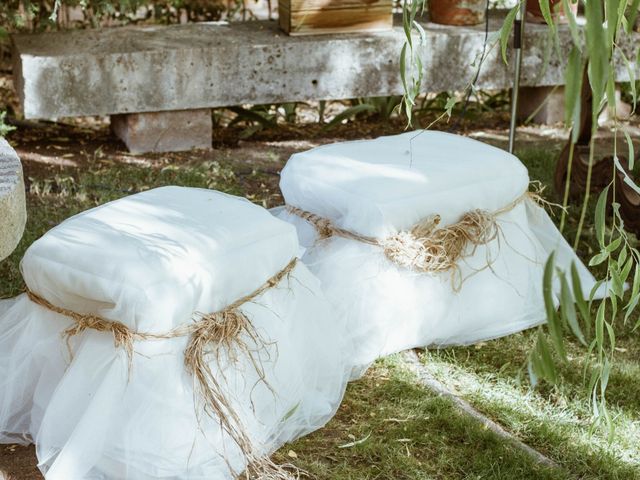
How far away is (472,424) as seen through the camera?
8.83ft

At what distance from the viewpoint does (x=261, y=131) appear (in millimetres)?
5449

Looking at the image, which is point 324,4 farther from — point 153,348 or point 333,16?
point 153,348

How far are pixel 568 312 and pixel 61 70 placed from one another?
3.72m

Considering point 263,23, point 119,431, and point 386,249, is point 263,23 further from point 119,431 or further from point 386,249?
point 119,431

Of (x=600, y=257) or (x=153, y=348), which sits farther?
(x=153, y=348)

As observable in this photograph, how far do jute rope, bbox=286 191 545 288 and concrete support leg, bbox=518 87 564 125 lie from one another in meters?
2.51

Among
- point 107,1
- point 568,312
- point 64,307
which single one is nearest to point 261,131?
point 107,1

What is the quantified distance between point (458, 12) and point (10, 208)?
142 inches

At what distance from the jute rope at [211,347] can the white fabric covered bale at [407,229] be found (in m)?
0.57

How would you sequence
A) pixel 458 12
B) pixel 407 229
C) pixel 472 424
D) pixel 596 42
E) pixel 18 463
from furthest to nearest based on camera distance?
pixel 458 12
pixel 407 229
pixel 472 424
pixel 18 463
pixel 596 42

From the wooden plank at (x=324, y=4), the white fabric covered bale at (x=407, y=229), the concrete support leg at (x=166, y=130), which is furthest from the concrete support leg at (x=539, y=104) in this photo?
the white fabric covered bale at (x=407, y=229)

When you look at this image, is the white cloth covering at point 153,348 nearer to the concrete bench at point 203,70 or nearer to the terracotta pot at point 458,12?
the concrete bench at point 203,70

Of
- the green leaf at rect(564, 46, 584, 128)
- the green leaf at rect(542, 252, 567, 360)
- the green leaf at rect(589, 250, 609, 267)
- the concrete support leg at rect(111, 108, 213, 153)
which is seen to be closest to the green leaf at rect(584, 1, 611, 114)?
the green leaf at rect(564, 46, 584, 128)

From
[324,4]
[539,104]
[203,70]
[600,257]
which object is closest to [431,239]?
[600,257]
